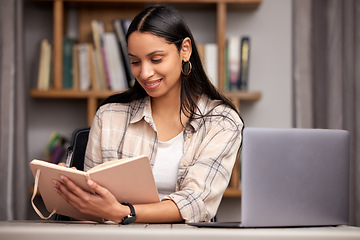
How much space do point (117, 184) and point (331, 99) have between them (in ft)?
4.21

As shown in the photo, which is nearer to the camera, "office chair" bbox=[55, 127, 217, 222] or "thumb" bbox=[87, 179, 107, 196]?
"thumb" bbox=[87, 179, 107, 196]

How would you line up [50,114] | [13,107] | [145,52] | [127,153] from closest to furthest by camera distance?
1. [145,52]
2. [127,153]
3. [13,107]
4. [50,114]

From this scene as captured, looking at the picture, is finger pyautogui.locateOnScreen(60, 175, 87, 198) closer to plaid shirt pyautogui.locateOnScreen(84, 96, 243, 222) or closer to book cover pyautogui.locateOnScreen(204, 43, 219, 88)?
plaid shirt pyautogui.locateOnScreen(84, 96, 243, 222)

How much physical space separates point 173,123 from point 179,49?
0.81ft

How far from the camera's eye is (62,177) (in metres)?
1.03

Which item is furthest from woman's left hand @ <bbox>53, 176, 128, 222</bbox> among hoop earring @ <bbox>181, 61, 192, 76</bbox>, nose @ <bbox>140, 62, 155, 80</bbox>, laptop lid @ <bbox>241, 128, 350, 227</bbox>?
hoop earring @ <bbox>181, 61, 192, 76</bbox>

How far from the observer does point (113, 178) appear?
102 centimetres

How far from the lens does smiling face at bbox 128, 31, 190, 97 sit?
1.34 metres

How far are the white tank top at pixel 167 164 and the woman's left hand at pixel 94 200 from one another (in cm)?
37

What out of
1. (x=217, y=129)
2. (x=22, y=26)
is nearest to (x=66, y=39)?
(x=22, y=26)

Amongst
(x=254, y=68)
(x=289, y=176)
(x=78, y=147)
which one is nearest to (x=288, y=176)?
(x=289, y=176)

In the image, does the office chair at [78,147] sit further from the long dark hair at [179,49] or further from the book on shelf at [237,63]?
the book on shelf at [237,63]

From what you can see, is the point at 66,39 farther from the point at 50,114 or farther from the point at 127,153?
the point at 127,153

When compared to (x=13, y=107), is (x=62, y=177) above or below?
below
